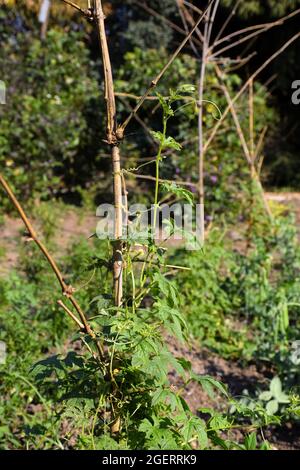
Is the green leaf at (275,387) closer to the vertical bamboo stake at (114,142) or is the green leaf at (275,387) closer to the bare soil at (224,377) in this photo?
the bare soil at (224,377)

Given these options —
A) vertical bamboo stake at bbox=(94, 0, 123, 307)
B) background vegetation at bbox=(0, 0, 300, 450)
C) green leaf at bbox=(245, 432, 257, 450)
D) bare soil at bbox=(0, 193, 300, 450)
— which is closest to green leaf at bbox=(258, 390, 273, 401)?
background vegetation at bbox=(0, 0, 300, 450)

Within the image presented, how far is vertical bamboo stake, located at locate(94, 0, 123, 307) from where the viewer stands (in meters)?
1.78

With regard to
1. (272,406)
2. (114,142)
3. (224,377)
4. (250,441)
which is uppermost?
(114,142)

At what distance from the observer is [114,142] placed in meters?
1.84

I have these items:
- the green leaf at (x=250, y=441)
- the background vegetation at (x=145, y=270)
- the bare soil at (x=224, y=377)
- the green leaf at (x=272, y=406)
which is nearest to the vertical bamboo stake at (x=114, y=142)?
the background vegetation at (x=145, y=270)

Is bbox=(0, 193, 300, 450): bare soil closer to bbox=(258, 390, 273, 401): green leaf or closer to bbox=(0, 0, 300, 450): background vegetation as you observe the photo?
bbox=(0, 0, 300, 450): background vegetation

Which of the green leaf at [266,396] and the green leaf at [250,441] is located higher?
the green leaf at [266,396]

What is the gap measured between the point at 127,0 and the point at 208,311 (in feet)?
26.3

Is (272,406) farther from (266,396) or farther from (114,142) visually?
(114,142)

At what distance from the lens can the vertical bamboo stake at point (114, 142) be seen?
178 centimetres

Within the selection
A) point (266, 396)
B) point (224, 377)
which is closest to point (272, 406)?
point (266, 396)

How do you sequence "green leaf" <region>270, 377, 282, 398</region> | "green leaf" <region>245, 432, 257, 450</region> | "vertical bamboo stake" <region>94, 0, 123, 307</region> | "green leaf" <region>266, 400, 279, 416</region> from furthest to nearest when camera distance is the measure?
"green leaf" <region>270, 377, 282, 398</region>
"green leaf" <region>266, 400, 279, 416</region>
"green leaf" <region>245, 432, 257, 450</region>
"vertical bamboo stake" <region>94, 0, 123, 307</region>

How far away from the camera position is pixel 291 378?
128 inches
